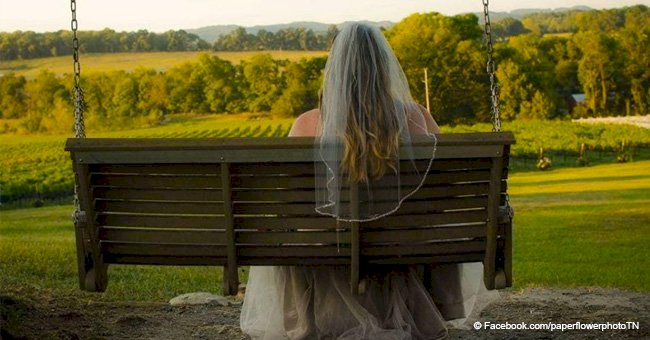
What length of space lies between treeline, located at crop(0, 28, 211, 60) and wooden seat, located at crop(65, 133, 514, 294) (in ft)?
30.9

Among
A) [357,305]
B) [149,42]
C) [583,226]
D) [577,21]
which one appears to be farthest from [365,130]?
[149,42]

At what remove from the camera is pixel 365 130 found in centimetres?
370

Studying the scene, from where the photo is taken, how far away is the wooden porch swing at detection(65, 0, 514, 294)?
3.67 metres

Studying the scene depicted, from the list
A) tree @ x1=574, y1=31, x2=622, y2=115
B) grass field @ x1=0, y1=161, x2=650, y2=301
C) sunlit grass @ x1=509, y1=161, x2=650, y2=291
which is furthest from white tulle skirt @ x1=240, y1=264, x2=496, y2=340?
tree @ x1=574, y1=31, x2=622, y2=115

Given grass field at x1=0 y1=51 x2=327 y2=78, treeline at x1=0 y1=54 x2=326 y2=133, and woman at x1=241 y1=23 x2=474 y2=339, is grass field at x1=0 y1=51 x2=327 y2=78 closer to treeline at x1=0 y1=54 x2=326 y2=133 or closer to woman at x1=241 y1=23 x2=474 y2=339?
treeline at x1=0 y1=54 x2=326 y2=133

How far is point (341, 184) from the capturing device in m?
3.66

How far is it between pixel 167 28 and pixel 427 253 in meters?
9.73

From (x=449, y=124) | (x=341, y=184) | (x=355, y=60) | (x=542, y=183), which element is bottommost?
(x=542, y=183)

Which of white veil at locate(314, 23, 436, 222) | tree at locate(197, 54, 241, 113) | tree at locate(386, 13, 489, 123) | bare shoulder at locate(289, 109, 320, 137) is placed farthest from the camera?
tree at locate(197, 54, 241, 113)

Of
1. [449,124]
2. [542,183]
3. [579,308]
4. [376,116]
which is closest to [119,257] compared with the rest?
[376,116]

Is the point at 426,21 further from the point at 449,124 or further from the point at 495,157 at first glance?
the point at 495,157

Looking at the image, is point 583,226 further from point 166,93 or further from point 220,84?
point 166,93

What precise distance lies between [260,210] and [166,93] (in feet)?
32.2

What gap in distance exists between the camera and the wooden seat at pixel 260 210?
3.66 meters
